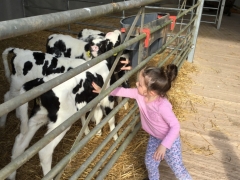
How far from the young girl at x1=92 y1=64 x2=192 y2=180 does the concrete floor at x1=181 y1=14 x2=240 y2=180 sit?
0.63m

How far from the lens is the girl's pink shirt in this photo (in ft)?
5.99

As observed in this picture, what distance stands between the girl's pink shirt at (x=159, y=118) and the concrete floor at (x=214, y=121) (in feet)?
2.78

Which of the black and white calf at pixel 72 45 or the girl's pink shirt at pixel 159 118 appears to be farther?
the black and white calf at pixel 72 45

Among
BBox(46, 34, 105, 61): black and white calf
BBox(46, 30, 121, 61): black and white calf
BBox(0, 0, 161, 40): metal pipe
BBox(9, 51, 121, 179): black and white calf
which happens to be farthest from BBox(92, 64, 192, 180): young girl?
BBox(46, 34, 105, 61): black and white calf

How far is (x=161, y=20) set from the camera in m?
3.01

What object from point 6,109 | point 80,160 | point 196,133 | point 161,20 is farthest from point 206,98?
point 6,109

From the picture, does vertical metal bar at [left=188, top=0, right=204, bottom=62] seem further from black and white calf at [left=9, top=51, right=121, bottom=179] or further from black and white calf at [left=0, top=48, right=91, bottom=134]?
black and white calf at [left=9, top=51, right=121, bottom=179]

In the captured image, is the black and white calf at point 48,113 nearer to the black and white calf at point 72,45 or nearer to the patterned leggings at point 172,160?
→ the patterned leggings at point 172,160

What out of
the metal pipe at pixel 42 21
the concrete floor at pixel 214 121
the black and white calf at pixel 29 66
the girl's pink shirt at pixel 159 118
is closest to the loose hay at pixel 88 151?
the concrete floor at pixel 214 121

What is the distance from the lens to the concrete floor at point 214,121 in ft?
8.72

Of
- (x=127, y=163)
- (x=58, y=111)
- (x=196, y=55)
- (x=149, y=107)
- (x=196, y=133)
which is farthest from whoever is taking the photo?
(x=196, y=55)

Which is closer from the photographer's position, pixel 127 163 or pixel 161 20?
pixel 127 163

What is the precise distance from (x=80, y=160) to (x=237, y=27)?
387 inches

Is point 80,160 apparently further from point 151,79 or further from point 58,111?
point 151,79
